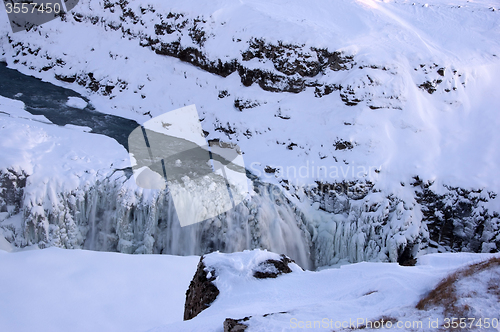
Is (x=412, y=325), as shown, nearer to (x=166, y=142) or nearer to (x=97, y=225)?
(x=97, y=225)

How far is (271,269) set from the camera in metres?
7.06

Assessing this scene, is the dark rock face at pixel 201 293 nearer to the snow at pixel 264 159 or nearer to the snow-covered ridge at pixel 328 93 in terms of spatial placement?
the snow at pixel 264 159

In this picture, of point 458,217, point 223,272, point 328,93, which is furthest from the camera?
point 328,93

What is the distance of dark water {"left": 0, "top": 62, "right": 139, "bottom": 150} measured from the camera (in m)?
15.2

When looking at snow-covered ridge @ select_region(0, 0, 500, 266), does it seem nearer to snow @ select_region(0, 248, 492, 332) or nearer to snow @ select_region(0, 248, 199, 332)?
snow @ select_region(0, 248, 199, 332)

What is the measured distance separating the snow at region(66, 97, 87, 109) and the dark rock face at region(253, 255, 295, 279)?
42.2 ft

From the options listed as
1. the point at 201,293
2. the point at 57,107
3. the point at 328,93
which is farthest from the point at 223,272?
the point at 57,107

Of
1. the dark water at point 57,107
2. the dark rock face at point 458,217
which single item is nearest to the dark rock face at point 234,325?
the dark rock face at point 458,217

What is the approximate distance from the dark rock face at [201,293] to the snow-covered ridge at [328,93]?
15.9 ft

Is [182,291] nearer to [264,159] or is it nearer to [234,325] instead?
[234,325]

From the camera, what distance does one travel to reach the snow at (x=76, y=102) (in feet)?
54.9

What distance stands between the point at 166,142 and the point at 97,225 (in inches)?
191

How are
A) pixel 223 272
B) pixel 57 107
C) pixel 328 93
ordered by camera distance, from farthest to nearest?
pixel 57 107, pixel 328 93, pixel 223 272

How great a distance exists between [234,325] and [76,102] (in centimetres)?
1509
